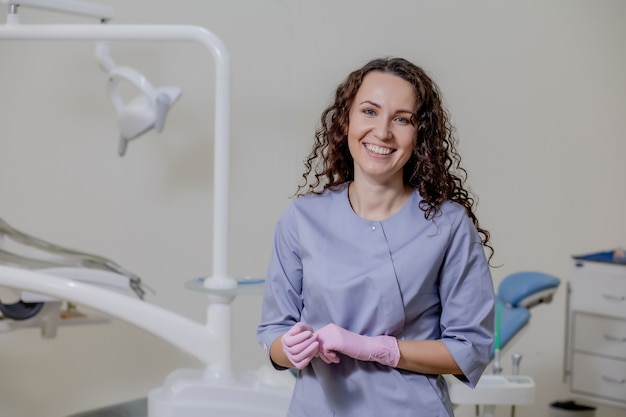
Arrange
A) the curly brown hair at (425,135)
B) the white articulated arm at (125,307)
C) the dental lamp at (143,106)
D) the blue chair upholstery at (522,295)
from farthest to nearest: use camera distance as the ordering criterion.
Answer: the blue chair upholstery at (522,295), the dental lamp at (143,106), the white articulated arm at (125,307), the curly brown hair at (425,135)

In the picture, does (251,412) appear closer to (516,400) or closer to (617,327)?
(516,400)

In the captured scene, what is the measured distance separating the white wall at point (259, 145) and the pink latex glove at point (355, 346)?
7.41 ft

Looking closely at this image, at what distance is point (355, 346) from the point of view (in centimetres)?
116

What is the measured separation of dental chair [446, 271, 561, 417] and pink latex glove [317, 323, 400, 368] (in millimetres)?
1157

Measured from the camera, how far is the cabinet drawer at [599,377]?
10.5 feet

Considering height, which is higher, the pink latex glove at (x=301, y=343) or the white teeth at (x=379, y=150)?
the white teeth at (x=379, y=150)

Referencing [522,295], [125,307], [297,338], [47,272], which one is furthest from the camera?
[522,295]

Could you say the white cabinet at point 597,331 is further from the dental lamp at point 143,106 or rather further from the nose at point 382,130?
the nose at point 382,130

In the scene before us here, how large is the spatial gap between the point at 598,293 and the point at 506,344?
0.65 meters

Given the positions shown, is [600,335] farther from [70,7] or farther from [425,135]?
[425,135]

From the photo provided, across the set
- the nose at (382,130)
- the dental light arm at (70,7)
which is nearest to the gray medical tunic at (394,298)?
the nose at (382,130)

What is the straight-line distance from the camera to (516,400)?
2316 millimetres

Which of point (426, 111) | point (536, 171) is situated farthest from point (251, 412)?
point (536, 171)

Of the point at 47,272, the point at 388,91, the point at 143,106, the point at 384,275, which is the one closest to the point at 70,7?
the point at 143,106
